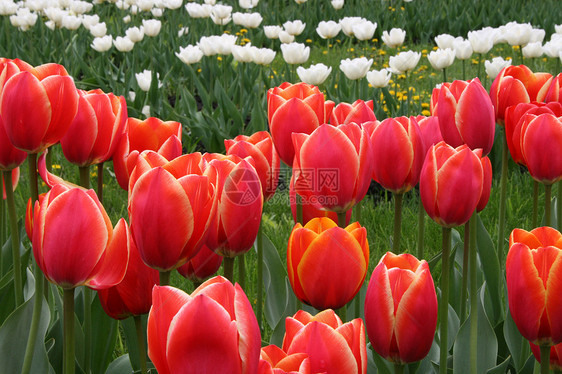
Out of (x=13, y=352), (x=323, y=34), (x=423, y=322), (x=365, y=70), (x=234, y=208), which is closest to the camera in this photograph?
(x=423, y=322)

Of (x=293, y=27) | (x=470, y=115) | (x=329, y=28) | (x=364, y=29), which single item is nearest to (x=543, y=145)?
(x=470, y=115)

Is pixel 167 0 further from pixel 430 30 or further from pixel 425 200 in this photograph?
pixel 425 200

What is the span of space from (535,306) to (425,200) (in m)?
0.28

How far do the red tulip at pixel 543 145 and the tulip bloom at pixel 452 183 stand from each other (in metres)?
0.25

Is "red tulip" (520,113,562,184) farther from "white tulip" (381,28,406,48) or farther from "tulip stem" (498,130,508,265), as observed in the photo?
"white tulip" (381,28,406,48)

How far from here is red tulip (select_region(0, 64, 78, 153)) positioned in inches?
46.0

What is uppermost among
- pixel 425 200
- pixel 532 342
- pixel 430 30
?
pixel 425 200

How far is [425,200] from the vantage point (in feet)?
3.80

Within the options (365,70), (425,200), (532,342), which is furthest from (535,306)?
(365,70)

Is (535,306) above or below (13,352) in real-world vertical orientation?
above

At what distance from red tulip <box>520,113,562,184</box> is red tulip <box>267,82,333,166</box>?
1.37 feet

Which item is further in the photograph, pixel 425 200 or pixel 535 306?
pixel 425 200

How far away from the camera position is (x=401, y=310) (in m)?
0.93

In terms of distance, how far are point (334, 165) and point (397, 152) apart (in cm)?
19
